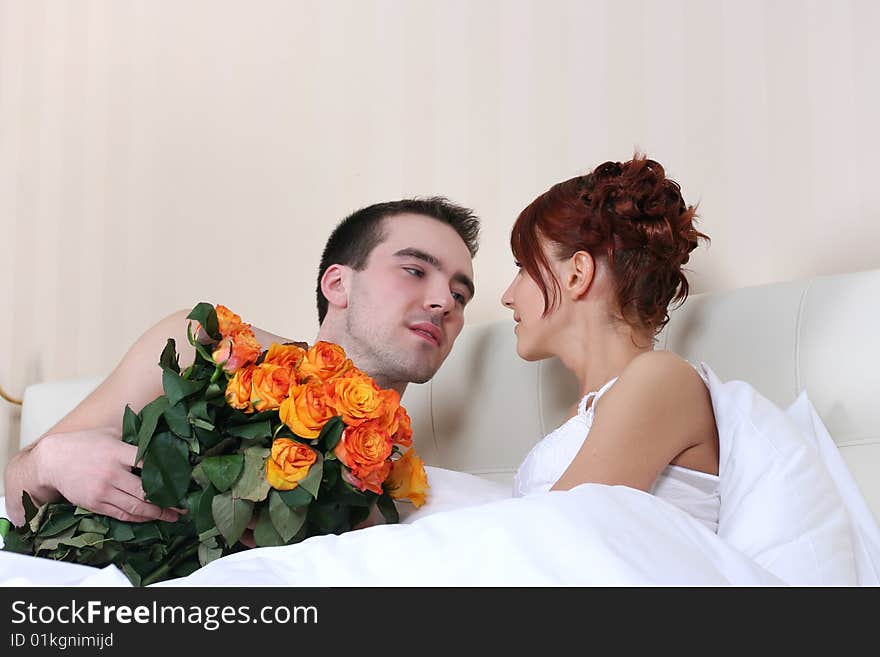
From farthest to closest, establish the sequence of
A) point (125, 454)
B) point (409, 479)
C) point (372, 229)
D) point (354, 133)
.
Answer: point (354, 133) → point (372, 229) → point (409, 479) → point (125, 454)

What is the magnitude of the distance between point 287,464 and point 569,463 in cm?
48

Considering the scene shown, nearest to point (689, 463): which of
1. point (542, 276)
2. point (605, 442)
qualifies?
point (605, 442)

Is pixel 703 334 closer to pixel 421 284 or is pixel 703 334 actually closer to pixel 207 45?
pixel 421 284

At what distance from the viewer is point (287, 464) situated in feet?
4.19

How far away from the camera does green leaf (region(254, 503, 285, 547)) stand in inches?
51.3

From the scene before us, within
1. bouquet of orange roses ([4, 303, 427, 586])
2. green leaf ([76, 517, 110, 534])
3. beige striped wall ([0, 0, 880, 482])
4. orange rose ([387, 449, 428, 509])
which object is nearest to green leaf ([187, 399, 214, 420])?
bouquet of orange roses ([4, 303, 427, 586])

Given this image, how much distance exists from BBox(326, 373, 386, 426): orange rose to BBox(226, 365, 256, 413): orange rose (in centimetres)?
10

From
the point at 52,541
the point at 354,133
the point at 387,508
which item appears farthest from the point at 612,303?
the point at 354,133

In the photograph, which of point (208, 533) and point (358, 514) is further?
point (358, 514)

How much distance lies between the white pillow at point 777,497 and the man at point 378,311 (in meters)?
0.73

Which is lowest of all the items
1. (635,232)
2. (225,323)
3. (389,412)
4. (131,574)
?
(131,574)

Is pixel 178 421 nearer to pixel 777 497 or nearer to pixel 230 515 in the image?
pixel 230 515

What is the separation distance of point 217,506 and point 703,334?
93 cm

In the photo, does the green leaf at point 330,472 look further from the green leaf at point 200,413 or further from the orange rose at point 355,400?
the green leaf at point 200,413
